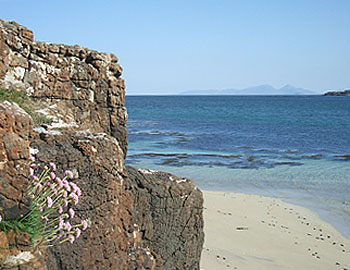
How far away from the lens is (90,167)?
14.1ft

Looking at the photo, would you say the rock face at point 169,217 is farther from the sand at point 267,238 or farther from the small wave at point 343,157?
the small wave at point 343,157

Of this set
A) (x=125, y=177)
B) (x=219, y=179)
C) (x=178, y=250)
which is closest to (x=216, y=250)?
(x=178, y=250)

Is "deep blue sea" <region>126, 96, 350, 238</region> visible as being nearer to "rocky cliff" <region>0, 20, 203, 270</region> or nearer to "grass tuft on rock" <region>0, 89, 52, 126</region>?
"rocky cliff" <region>0, 20, 203, 270</region>

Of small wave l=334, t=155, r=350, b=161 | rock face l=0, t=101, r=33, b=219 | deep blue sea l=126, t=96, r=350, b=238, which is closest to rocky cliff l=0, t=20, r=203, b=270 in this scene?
rock face l=0, t=101, r=33, b=219

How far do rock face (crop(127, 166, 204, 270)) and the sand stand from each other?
216cm

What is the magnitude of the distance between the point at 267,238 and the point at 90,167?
7.06 meters

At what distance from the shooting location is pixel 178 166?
20.8 m

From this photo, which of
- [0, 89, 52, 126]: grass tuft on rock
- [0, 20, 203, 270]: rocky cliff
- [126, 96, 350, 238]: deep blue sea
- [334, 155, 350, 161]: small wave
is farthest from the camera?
[334, 155, 350, 161]: small wave

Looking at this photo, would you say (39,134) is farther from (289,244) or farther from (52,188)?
(289,244)

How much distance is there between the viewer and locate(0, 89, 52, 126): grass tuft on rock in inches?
187

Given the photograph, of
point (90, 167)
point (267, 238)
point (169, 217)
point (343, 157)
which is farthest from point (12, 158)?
point (343, 157)

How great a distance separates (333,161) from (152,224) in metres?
20.2

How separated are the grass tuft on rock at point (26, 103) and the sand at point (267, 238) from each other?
4236 mm

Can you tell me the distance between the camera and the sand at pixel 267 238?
28.4 ft
